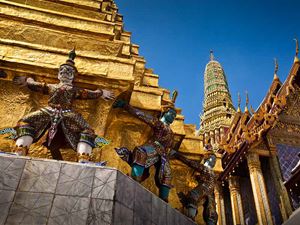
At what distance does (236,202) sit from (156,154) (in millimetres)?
8590

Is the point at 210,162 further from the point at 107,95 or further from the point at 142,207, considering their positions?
the point at 142,207

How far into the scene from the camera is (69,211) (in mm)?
2457

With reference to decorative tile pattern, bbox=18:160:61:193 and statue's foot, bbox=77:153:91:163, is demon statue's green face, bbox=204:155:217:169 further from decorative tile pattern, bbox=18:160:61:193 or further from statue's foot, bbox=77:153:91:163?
decorative tile pattern, bbox=18:160:61:193

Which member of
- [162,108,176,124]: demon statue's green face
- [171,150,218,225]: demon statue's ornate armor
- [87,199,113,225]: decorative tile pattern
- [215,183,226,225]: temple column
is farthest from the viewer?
[215,183,226,225]: temple column

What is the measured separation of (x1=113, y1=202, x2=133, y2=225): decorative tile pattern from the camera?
8.34 ft

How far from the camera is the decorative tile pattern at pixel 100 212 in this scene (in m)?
2.44

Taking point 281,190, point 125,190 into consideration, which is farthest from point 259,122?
point 125,190

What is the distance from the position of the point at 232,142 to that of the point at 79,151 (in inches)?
384

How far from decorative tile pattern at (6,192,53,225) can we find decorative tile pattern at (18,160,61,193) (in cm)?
6

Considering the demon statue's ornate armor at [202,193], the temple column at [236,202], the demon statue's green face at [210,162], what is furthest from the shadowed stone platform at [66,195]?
the temple column at [236,202]

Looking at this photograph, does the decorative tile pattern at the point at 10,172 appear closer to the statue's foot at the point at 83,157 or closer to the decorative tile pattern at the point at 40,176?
the decorative tile pattern at the point at 40,176

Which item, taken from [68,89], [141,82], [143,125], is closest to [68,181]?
[68,89]

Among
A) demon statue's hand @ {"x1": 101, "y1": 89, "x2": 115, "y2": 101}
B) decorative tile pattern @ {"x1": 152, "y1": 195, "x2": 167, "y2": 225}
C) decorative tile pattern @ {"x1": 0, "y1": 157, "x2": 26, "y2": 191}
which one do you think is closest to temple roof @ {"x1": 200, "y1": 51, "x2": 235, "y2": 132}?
demon statue's hand @ {"x1": 101, "y1": 89, "x2": 115, "y2": 101}

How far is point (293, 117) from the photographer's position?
1245cm
